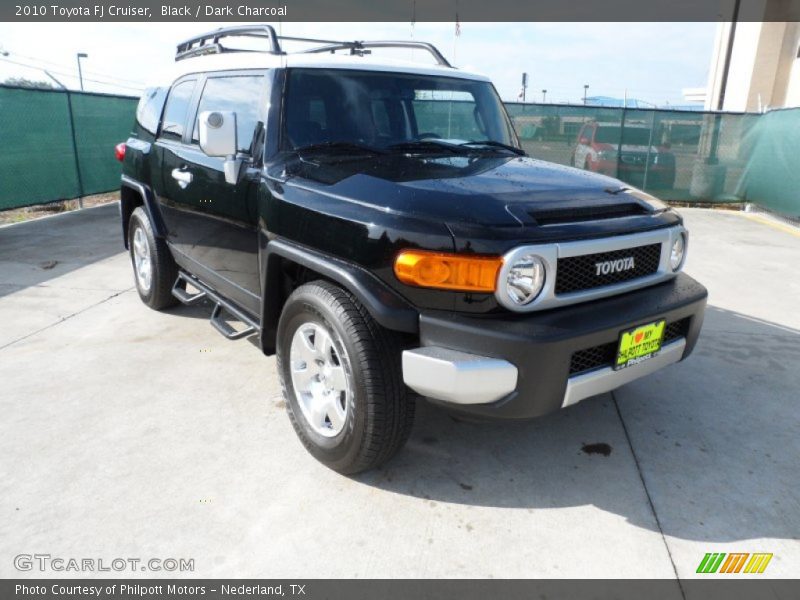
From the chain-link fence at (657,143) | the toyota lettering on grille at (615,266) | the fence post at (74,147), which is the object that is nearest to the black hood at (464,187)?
the toyota lettering on grille at (615,266)

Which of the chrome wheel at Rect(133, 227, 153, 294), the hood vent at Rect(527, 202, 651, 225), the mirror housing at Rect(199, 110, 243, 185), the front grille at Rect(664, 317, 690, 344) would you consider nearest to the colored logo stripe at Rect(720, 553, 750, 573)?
the front grille at Rect(664, 317, 690, 344)

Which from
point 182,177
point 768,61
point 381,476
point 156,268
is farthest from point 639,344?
point 768,61

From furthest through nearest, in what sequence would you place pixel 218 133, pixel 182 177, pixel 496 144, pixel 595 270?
pixel 182 177 < pixel 496 144 < pixel 218 133 < pixel 595 270

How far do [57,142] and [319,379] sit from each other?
372 inches

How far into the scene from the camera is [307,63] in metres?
3.35

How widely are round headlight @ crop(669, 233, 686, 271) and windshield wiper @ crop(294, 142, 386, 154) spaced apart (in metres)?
1.61

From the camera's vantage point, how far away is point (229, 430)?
3.33 metres

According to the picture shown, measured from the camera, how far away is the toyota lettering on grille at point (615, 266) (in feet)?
8.75

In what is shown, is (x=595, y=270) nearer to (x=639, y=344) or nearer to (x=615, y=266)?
(x=615, y=266)

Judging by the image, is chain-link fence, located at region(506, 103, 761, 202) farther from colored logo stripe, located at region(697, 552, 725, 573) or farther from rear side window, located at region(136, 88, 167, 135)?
colored logo stripe, located at region(697, 552, 725, 573)

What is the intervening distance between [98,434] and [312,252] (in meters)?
1.60

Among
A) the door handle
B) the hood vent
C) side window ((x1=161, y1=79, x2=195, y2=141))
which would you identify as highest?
side window ((x1=161, y1=79, x2=195, y2=141))

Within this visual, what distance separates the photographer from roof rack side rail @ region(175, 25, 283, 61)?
3.53 meters
